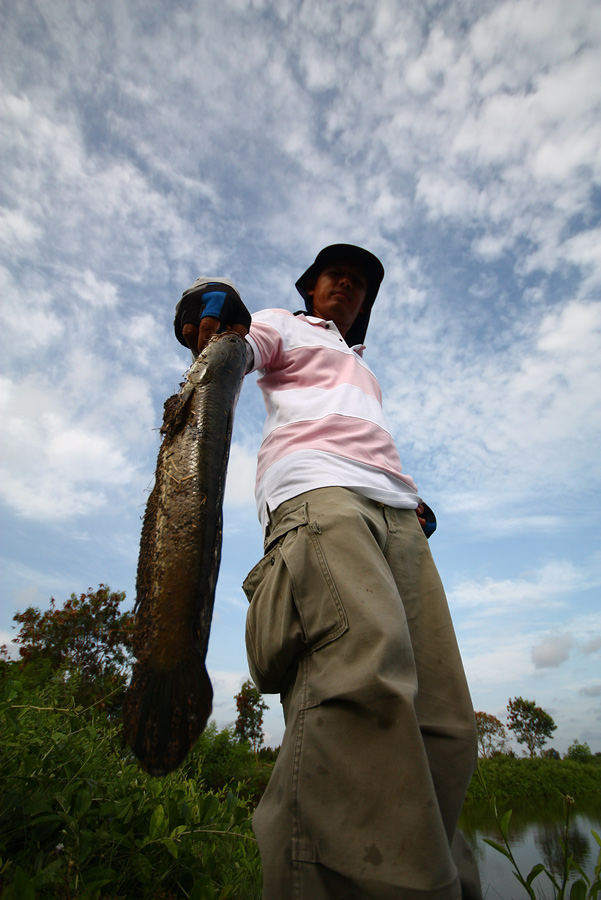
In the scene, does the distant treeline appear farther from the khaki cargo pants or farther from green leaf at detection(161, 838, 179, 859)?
the khaki cargo pants

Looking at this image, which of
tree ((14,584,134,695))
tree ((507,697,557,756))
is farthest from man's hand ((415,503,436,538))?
tree ((507,697,557,756))

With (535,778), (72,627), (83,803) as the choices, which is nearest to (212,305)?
(83,803)

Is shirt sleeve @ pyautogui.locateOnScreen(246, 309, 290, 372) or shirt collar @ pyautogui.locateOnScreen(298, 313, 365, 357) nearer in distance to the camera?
shirt sleeve @ pyautogui.locateOnScreen(246, 309, 290, 372)

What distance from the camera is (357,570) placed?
1.50 meters

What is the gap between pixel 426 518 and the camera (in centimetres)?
230

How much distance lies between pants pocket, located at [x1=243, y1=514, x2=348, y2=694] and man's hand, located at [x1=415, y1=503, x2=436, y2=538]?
81 cm

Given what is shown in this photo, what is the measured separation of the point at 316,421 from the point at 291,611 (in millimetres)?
833

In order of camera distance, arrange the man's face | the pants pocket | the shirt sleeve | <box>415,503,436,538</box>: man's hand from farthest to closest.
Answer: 1. the man's face
2. <box>415,503,436,538</box>: man's hand
3. the shirt sleeve
4. the pants pocket

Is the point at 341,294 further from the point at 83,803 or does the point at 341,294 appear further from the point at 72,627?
the point at 72,627

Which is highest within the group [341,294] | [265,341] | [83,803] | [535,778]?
[341,294]

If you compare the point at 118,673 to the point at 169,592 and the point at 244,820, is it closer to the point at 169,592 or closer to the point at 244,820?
the point at 244,820

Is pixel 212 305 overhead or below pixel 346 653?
overhead

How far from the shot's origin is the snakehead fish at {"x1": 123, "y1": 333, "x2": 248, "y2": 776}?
3.01ft

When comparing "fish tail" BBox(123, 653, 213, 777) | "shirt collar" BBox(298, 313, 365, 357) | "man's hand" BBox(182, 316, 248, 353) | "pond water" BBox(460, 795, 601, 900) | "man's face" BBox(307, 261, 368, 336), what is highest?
"man's face" BBox(307, 261, 368, 336)
